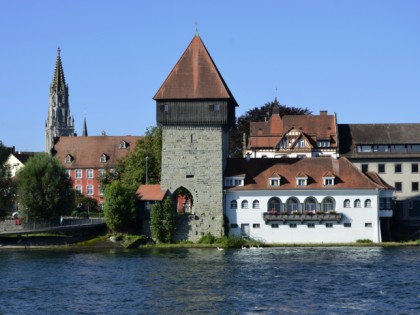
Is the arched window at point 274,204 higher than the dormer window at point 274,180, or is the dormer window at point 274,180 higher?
the dormer window at point 274,180

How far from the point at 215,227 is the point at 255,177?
5895 mm

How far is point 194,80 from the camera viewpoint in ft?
269

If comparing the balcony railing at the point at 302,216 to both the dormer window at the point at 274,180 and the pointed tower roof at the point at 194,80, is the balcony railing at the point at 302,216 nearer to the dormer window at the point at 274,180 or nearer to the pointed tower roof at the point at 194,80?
the dormer window at the point at 274,180

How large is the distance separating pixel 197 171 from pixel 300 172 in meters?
9.02

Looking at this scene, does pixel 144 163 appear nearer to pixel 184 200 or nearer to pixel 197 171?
pixel 184 200

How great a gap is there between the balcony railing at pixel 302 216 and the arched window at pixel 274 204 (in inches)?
29.2

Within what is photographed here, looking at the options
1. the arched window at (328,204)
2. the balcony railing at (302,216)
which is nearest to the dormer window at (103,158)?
the balcony railing at (302,216)

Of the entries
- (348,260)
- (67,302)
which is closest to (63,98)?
(348,260)

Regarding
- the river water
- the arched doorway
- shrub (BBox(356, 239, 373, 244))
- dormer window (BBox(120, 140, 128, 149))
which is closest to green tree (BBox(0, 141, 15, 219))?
the river water

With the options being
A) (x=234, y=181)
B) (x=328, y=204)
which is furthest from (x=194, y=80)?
(x=328, y=204)

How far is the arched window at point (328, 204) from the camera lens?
266ft

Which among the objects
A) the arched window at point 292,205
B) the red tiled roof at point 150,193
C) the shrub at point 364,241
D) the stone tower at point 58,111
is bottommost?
the shrub at point 364,241

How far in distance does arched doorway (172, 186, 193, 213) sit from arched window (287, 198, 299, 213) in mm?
9722

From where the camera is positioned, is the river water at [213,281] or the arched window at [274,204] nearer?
the river water at [213,281]
